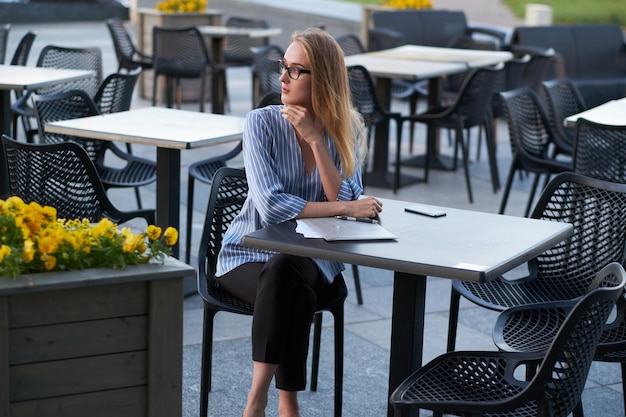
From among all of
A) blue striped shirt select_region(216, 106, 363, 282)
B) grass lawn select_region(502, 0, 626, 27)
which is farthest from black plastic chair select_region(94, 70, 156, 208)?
grass lawn select_region(502, 0, 626, 27)

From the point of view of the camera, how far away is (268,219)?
3.42m

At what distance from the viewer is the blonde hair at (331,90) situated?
11.5ft

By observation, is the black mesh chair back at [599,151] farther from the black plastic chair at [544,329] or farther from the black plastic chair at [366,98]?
the black plastic chair at [544,329]

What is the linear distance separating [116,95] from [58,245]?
3.71 meters

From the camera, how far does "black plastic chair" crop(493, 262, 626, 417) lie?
3.23 meters

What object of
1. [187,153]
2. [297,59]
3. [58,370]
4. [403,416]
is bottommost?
[187,153]

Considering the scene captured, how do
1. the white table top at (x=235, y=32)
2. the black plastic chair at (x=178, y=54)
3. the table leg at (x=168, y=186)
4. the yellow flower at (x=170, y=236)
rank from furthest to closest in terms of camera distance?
the white table top at (x=235, y=32), the black plastic chair at (x=178, y=54), the table leg at (x=168, y=186), the yellow flower at (x=170, y=236)

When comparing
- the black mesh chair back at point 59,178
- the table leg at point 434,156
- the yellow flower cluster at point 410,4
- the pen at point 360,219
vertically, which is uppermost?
the yellow flower cluster at point 410,4

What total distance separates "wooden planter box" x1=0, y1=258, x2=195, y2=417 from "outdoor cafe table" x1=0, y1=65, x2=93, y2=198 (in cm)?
324

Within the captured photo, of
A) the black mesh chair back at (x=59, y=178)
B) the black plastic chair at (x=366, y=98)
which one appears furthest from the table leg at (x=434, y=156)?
the black mesh chair back at (x=59, y=178)

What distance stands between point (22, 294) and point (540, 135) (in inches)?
182

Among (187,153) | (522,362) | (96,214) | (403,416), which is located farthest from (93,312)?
(187,153)

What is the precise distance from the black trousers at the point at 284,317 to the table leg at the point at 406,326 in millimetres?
319

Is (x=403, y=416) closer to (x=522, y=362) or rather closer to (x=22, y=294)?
(x=522, y=362)
